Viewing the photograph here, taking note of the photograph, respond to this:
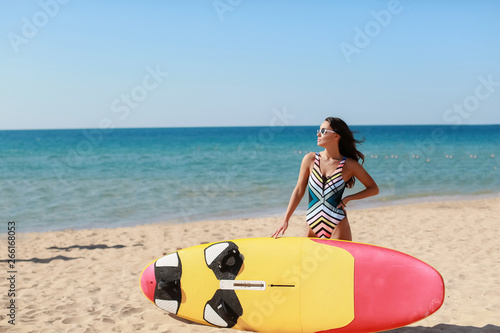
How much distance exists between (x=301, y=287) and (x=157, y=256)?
3525 mm

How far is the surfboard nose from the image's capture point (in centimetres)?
400

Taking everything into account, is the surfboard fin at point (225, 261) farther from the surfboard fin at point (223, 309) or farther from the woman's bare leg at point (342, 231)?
the woman's bare leg at point (342, 231)

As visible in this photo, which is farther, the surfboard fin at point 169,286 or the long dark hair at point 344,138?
the surfboard fin at point 169,286

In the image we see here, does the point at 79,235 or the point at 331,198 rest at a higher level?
the point at 331,198

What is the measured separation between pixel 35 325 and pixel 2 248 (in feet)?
14.1

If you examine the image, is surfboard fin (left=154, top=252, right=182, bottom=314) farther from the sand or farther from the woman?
the woman

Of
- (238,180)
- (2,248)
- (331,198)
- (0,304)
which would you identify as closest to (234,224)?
(2,248)

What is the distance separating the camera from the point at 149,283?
403cm

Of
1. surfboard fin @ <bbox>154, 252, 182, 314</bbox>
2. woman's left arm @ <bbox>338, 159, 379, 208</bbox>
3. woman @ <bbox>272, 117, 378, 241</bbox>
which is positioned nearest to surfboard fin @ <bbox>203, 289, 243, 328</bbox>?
surfboard fin @ <bbox>154, 252, 182, 314</bbox>

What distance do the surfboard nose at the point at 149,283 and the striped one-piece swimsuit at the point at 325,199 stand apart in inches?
61.7

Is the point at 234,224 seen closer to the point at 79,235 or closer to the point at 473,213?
the point at 79,235

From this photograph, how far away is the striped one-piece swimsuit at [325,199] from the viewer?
3531mm

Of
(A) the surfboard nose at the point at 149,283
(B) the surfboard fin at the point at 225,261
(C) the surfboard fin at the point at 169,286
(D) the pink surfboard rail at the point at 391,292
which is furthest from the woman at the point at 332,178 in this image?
(A) the surfboard nose at the point at 149,283

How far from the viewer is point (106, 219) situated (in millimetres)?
10203
